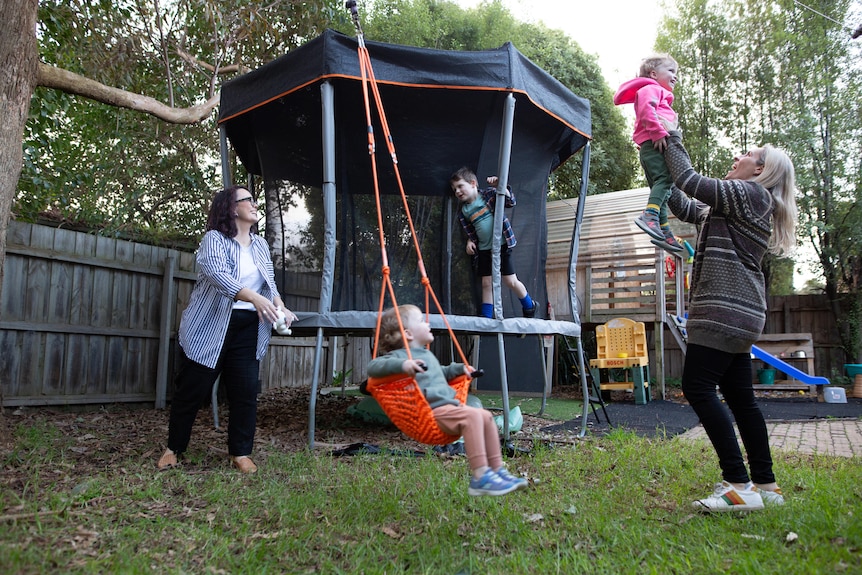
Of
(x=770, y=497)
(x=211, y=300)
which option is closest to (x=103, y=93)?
(x=211, y=300)

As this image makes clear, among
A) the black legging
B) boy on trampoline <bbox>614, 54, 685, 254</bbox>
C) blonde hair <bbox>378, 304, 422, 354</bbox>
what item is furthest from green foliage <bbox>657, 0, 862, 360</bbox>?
blonde hair <bbox>378, 304, 422, 354</bbox>

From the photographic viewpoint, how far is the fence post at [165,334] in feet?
18.5

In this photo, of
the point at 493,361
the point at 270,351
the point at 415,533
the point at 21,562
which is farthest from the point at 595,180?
the point at 21,562

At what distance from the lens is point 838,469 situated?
3234 millimetres

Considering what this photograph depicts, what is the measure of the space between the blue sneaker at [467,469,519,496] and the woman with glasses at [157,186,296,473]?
142 centimetres

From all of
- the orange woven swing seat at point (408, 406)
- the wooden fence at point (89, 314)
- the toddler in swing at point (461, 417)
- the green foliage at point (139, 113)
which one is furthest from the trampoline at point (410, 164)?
the orange woven swing seat at point (408, 406)

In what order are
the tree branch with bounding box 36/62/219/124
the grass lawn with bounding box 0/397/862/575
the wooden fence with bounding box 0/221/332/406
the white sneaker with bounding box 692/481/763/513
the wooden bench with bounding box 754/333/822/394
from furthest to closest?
the wooden bench with bounding box 754/333/822/394, the wooden fence with bounding box 0/221/332/406, the tree branch with bounding box 36/62/219/124, the white sneaker with bounding box 692/481/763/513, the grass lawn with bounding box 0/397/862/575

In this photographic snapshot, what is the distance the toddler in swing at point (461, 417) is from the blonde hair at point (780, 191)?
4.83 feet

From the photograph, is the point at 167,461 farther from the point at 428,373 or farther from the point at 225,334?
the point at 428,373

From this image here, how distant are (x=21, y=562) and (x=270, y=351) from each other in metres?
5.35

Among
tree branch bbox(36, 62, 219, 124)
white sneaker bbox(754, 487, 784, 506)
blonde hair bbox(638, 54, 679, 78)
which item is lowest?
white sneaker bbox(754, 487, 784, 506)

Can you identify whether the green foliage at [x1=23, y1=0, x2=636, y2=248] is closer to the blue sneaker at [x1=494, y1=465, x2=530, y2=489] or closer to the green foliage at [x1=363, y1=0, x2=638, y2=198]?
the green foliage at [x1=363, y1=0, x2=638, y2=198]

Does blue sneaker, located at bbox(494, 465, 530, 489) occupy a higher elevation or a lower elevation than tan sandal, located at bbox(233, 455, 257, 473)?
higher

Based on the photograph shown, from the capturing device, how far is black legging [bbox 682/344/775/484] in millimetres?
2406
